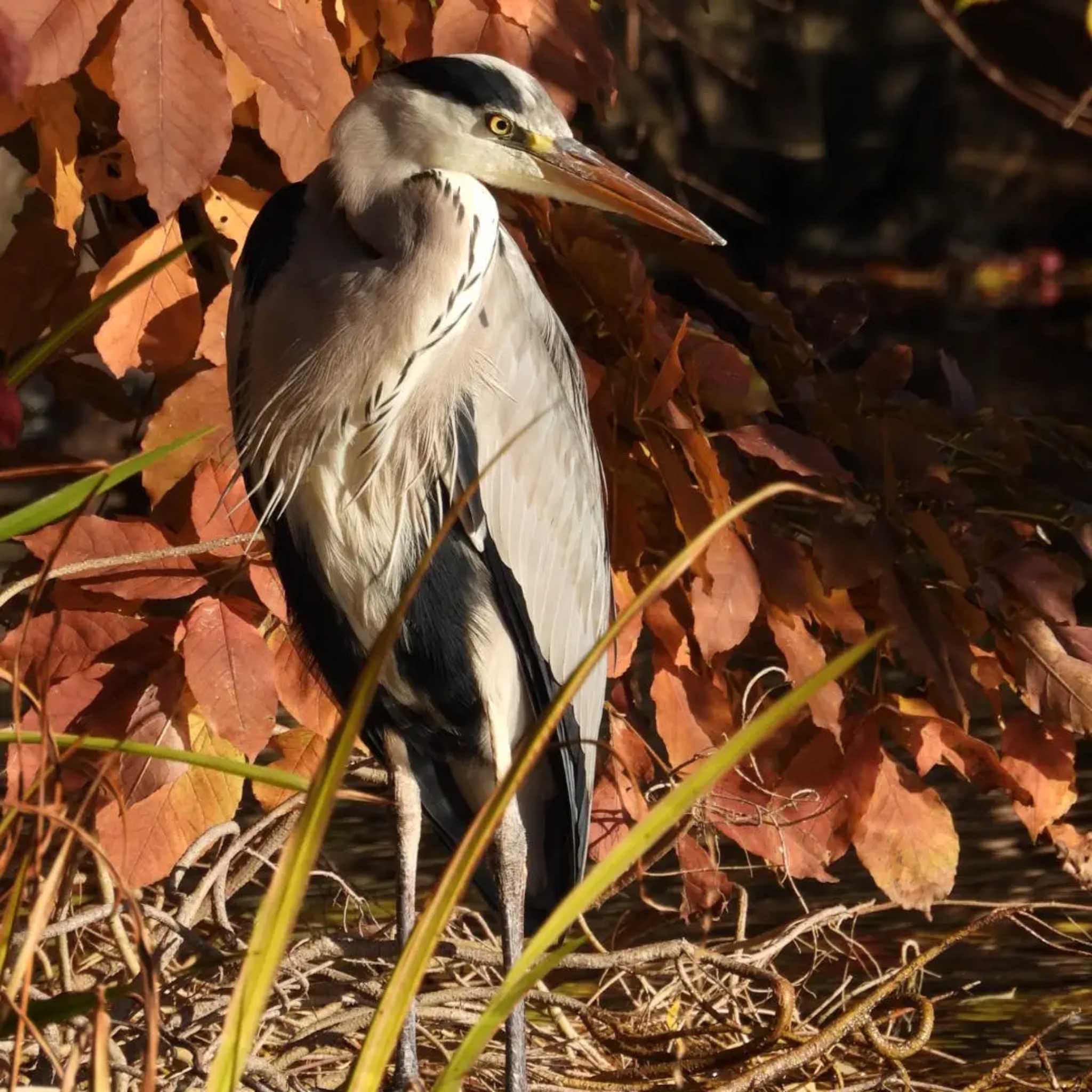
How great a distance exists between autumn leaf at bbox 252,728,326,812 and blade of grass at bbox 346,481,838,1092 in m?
1.16

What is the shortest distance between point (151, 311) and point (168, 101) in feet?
1.65

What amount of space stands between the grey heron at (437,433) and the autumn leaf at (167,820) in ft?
0.98

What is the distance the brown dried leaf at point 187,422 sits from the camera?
2.16 metres

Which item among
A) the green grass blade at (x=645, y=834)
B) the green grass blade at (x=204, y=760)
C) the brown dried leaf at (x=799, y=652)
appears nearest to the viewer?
the green grass blade at (x=645, y=834)

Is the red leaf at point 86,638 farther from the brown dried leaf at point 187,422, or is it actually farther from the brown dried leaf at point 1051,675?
the brown dried leaf at point 1051,675

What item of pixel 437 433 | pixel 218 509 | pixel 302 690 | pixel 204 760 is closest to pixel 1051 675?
pixel 437 433

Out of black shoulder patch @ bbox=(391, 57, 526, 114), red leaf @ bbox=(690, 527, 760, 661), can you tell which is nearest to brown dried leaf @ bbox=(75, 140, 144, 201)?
black shoulder patch @ bbox=(391, 57, 526, 114)

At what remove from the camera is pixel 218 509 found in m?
2.25

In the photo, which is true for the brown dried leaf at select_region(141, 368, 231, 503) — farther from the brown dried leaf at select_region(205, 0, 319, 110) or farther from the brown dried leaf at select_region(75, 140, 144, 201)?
the brown dried leaf at select_region(205, 0, 319, 110)

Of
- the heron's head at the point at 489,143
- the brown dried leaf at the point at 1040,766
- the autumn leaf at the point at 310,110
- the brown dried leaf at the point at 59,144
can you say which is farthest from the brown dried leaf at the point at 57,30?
the brown dried leaf at the point at 1040,766

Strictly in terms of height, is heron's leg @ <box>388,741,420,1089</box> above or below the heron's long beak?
below

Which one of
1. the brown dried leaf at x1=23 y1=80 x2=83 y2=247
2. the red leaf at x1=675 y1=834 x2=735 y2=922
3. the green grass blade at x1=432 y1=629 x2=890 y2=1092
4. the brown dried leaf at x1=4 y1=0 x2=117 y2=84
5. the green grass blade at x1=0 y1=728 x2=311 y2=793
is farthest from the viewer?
the red leaf at x1=675 y1=834 x2=735 y2=922

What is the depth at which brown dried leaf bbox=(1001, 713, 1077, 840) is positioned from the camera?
244cm

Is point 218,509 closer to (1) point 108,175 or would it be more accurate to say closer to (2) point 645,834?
(1) point 108,175
